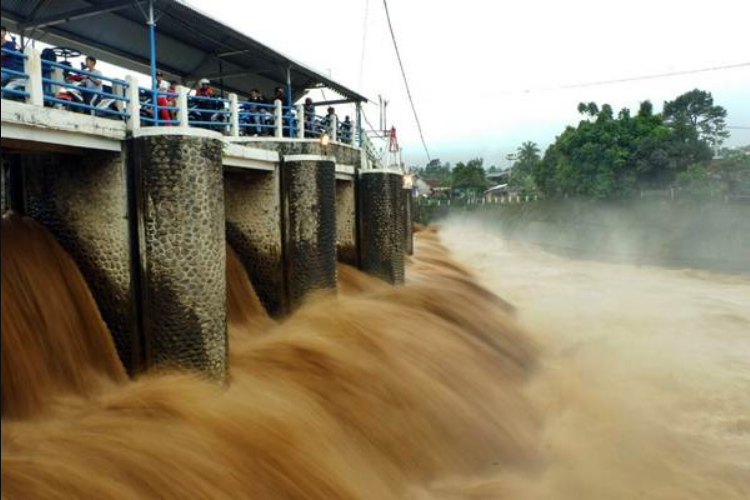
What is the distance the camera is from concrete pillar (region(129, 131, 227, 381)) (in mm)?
7566

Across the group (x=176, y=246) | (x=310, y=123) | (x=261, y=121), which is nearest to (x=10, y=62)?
(x=176, y=246)

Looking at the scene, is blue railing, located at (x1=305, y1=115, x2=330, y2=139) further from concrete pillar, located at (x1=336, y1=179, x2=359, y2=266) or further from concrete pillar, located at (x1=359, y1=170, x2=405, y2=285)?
concrete pillar, located at (x1=359, y1=170, x2=405, y2=285)

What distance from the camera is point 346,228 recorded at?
52.3ft

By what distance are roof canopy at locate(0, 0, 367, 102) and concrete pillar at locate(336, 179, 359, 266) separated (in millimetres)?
3522

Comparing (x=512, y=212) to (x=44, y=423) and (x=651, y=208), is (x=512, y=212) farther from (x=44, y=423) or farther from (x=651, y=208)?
(x=44, y=423)

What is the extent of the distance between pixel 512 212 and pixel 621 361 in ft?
124

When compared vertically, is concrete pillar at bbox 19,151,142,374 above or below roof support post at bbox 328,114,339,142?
below

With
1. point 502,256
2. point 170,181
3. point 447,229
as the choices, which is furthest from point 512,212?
point 170,181

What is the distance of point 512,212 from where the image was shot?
163 feet

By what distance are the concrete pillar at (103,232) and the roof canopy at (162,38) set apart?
3.01m

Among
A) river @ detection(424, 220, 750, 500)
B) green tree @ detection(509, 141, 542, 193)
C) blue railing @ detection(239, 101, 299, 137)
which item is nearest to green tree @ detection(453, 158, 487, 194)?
green tree @ detection(509, 141, 542, 193)

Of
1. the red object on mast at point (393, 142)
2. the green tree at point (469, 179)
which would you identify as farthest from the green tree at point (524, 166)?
the red object on mast at point (393, 142)

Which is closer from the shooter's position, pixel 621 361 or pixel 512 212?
pixel 621 361

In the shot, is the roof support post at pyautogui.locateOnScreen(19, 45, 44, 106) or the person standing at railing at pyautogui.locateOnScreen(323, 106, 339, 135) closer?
the roof support post at pyautogui.locateOnScreen(19, 45, 44, 106)
